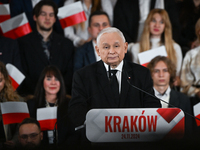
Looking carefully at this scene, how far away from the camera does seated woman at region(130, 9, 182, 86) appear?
209cm

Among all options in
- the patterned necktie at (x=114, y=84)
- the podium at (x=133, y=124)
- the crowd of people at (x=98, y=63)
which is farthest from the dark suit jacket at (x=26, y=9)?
the podium at (x=133, y=124)

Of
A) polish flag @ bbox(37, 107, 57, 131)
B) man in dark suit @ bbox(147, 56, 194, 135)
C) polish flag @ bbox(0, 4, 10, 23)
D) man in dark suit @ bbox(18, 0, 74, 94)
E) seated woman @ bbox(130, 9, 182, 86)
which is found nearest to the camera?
man in dark suit @ bbox(147, 56, 194, 135)

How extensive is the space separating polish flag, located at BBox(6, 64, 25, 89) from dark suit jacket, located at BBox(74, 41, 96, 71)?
43 centimetres

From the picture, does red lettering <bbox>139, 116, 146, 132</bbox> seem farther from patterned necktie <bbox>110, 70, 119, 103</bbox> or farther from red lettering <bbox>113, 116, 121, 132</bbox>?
patterned necktie <bbox>110, 70, 119, 103</bbox>

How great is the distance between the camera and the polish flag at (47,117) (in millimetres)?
1992

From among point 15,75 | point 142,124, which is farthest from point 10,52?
point 142,124

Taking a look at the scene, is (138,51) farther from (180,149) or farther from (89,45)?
(180,149)

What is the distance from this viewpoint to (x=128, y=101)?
Result: 141cm

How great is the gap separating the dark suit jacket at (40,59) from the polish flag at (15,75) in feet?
0.28

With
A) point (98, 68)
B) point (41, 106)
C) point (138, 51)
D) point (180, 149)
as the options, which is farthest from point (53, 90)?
point (180, 149)

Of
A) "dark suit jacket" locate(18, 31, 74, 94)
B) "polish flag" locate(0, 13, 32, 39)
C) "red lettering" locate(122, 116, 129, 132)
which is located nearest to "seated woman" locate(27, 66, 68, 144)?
"dark suit jacket" locate(18, 31, 74, 94)

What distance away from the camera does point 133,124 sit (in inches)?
48.2

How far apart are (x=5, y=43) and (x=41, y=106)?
557 mm

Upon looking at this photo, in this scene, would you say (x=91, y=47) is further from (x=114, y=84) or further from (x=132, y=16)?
(x=114, y=84)
